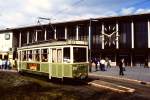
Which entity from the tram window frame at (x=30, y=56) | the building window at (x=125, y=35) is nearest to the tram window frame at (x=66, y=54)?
the tram window frame at (x=30, y=56)

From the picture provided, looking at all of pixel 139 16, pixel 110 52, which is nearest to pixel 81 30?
pixel 110 52

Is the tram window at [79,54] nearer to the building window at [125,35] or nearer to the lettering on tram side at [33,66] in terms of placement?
the lettering on tram side at [33,66]

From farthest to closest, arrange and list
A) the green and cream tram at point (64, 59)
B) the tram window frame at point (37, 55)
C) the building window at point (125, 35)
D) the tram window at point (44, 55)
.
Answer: the building window at point (125, 35) < the tram window frame at point (37, 55) < the tram window at point (44, 55) < the green and cream tram at point (64, 59)

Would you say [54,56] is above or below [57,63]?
above

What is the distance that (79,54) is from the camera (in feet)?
73.8

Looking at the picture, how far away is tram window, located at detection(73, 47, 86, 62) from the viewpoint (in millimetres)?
22105

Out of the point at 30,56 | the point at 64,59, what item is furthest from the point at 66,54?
the point at 30,56

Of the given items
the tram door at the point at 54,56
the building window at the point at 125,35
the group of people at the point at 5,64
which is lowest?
the group of people at the point at 5,64

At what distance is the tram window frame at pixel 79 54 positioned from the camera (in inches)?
869

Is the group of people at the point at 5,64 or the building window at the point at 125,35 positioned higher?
the building window at the point at 125,35

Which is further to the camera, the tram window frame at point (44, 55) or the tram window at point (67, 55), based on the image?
the tram window frame at point (44, 55)

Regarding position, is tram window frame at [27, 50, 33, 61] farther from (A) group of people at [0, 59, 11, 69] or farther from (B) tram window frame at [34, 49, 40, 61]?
(A) group of people at [0, 59, 11, 69]

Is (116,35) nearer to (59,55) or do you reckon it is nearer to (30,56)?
(30,56)

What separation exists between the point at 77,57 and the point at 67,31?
139 feet
